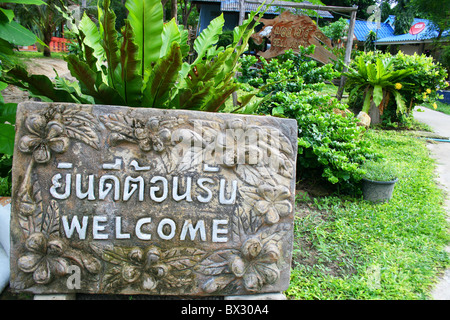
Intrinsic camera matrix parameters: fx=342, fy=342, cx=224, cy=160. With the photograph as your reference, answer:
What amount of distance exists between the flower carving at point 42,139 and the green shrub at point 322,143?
1990mm

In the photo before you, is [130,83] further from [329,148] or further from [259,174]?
[329,148]

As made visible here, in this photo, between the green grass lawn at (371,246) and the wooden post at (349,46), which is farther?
the wooden post at (349,46)

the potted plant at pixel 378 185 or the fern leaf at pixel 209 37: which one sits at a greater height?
the fern leaf at pixel 209 37

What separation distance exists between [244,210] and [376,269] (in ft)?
3.75

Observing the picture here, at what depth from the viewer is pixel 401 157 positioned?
15.9 ft

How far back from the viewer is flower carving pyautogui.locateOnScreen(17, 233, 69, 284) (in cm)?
167

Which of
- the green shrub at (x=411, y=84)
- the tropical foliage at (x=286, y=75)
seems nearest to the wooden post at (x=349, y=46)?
the green shrub at (x=411, y=84)

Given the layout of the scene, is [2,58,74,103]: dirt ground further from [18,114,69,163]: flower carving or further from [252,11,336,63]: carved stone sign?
[252,11,336,63]: carved stone sign

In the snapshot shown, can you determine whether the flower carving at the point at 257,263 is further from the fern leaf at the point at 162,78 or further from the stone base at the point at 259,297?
the fern leaf at the point at 162,78

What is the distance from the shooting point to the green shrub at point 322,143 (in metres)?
3.17

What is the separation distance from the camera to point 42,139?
1679 millimetres

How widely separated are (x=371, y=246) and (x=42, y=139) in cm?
231

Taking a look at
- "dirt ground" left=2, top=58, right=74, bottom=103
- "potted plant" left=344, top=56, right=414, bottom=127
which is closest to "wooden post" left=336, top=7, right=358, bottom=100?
"potted plant" left=344, top=56, right=414, bottom=127

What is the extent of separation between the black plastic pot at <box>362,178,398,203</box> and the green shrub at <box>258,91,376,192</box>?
0.35ft
